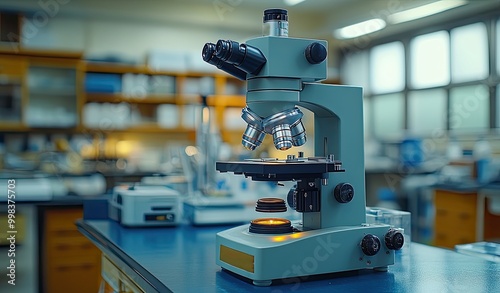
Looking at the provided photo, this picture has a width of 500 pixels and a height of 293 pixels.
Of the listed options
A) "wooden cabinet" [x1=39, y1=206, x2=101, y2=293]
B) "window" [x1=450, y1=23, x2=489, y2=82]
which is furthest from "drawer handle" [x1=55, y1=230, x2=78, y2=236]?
"window" [x1=450, y1=23, x2=489, y2=82]

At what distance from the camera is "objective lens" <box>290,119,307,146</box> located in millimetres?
1265

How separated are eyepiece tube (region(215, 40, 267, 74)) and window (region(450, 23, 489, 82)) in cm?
508

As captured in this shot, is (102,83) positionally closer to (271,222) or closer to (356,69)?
(356,69)

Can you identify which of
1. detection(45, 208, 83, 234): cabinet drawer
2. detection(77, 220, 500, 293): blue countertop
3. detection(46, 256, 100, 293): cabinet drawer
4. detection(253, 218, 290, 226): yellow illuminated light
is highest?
detection(253, 218, 290, 226): yellow illuminated light

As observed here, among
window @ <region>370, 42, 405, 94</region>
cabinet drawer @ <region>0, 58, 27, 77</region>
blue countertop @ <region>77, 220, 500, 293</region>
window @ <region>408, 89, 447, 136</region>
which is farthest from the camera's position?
window @ <region>370, 42, 405, 94</region>

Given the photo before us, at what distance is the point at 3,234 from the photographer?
3.18 metres

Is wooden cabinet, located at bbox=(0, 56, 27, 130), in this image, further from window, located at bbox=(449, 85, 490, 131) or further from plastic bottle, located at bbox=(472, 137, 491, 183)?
window, located at bbox=(449, 85, 490, 131)

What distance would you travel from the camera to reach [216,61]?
1237 millimetres

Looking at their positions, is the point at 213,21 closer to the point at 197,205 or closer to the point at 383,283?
the point at 197,205

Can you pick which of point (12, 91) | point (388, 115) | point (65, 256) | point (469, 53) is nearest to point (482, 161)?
point (469, 53)

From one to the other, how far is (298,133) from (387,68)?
6.23m

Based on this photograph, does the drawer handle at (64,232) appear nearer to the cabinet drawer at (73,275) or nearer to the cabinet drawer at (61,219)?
the cabinet drawer at (61,219)

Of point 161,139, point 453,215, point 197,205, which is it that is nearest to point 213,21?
point 161,139

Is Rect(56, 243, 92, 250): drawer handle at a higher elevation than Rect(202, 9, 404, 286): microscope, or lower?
lower
